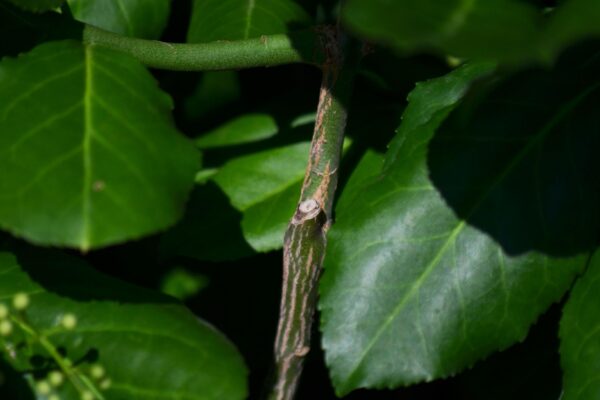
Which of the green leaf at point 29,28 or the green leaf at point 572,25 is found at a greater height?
the green leaf at point 572,25

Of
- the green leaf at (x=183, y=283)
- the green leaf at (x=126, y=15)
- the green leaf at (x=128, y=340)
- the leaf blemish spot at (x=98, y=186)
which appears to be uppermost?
the leaf blemish spot at (x=98, y=186)

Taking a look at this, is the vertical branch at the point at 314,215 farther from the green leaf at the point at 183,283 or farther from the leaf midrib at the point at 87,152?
the green leaf at the point at 183,283

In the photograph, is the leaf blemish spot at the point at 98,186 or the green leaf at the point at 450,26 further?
the leaf blemish spot at the point at 98,186

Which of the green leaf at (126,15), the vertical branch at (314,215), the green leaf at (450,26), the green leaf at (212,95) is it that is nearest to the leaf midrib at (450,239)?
the vertical branch at (314,215)

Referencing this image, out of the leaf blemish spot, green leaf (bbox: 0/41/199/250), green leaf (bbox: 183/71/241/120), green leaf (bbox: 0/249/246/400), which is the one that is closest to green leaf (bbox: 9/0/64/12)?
green leaf (bbox: 0/41/199/250)

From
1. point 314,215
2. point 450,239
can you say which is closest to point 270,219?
point 314,215

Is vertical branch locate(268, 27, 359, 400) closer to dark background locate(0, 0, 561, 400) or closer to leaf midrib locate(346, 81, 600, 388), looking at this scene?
leaf midrib locate(346, 81, 600, 388)

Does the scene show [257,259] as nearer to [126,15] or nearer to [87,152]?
[126,15]
